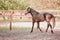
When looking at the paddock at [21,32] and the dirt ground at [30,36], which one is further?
the paddock at [21,32]

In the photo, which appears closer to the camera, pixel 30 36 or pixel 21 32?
pixel 30 36

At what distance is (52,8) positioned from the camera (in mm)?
22234

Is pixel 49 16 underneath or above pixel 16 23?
above

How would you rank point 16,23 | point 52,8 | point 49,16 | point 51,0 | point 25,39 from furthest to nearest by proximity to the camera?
point 51,0 → point 52,8 → point 16,23 → point 49,16 → point 25,39

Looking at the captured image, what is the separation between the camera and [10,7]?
2242 centimetres

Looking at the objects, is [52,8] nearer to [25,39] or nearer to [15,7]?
[15,7]

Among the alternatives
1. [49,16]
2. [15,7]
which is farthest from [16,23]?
[49,16]

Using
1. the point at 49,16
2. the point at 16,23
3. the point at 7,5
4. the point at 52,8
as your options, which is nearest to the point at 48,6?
the point at 52,8

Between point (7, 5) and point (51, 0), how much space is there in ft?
14.1

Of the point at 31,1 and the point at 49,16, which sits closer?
the point at 49,16

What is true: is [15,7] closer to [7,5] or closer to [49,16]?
[7,5]

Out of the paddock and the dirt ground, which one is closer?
the dirt ground

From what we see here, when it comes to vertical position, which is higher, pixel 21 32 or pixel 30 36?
pixel 30 36

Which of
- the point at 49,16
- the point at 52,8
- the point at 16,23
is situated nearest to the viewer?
the point at 49,16
